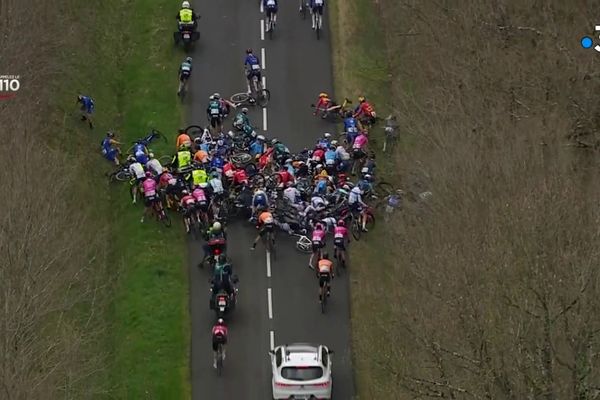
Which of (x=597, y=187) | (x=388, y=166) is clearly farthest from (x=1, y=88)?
(x=597, y=187)

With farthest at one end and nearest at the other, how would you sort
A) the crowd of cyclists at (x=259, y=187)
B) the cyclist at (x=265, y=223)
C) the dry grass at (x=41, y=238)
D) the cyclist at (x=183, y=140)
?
the cyclist at (x=183, y=140) < the crowd of cyclists at (x=259, y=187) < the cyclist at (x=265, y=223) < the dry grass at (x=41, y=238)

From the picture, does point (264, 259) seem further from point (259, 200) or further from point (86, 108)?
point (86, 108)

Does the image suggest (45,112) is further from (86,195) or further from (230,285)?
(230,285)

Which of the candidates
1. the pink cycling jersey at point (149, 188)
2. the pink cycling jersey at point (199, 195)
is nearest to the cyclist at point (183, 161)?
the pink cycling jersey at point (149, 188)

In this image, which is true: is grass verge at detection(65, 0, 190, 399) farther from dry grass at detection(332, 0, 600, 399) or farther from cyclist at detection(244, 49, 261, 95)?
dry grass at detection(332, 0, 600, 399)

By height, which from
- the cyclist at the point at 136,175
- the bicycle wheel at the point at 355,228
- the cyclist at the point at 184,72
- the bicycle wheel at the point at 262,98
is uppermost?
the cyclist at the point at 184,72

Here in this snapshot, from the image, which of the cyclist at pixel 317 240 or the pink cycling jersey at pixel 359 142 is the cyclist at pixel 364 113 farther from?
the cyclist at pixel 317 240
